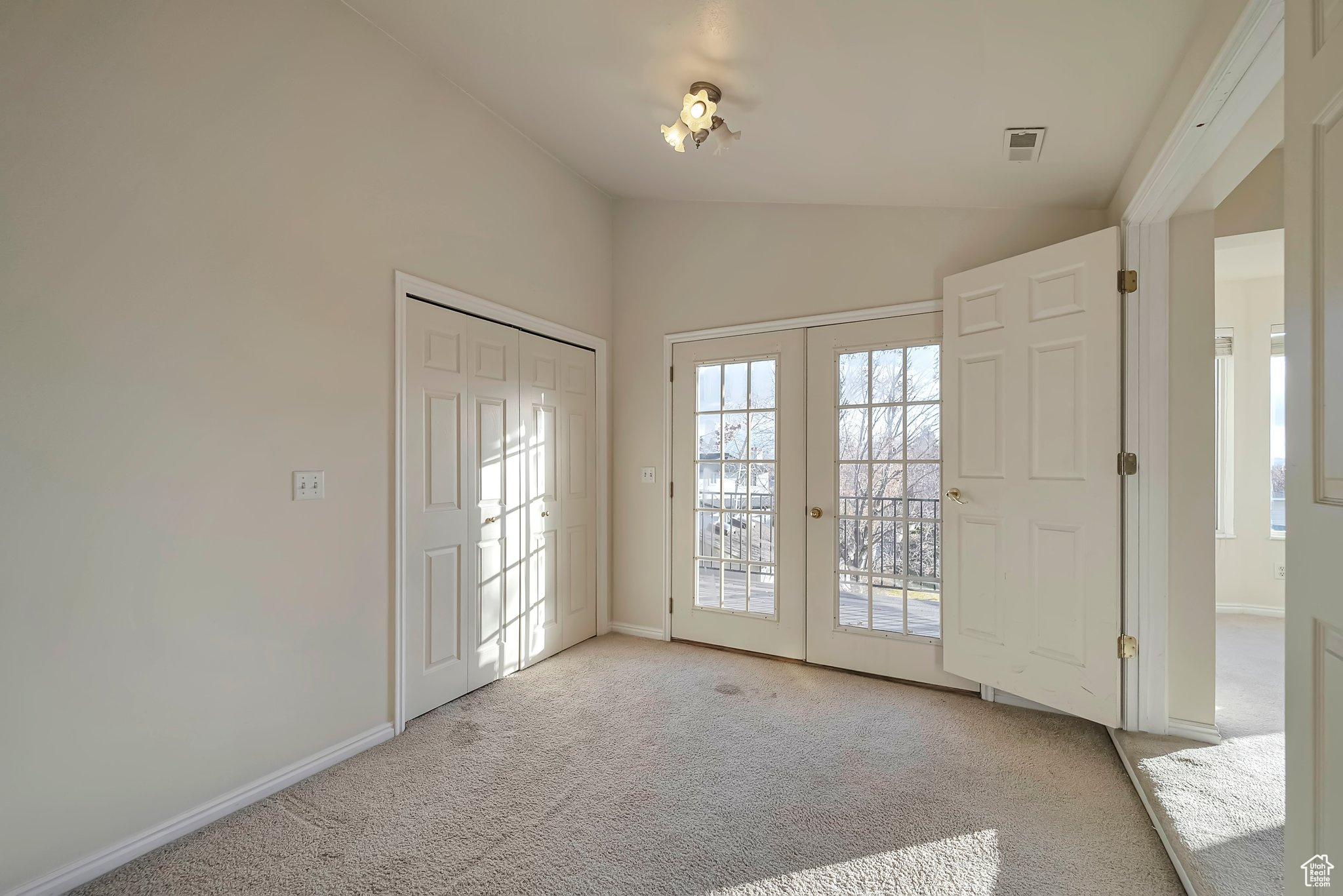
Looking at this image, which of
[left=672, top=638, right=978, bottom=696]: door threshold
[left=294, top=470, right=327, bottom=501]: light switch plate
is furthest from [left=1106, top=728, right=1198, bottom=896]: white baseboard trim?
[left=294, top=470, right=327, bottom=501]: light switch plate

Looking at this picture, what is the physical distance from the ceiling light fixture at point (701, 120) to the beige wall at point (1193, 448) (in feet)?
6.08

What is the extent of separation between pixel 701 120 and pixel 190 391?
2033 mm

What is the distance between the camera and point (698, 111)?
2289mm

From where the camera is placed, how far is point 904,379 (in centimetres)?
319

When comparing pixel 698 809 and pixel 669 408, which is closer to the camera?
pixel 698 809

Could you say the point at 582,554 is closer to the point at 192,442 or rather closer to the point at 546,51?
the point at 192,442

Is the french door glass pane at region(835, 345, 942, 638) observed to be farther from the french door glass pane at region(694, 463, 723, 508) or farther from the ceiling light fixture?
the ceiling light fixture

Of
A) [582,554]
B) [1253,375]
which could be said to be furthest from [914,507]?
[1253,375]

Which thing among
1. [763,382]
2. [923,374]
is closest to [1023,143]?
[923,374]

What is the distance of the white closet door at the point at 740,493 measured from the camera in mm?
3492

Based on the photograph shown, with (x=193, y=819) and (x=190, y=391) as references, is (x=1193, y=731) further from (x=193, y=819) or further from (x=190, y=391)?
(x=190, y=391)

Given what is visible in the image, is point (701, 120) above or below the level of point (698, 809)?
above

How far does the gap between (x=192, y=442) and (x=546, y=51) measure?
199 centimetres

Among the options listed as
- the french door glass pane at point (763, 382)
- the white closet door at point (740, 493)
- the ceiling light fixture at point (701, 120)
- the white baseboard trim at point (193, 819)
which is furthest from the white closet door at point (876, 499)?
the white baseboard trim at point (193, 819)
